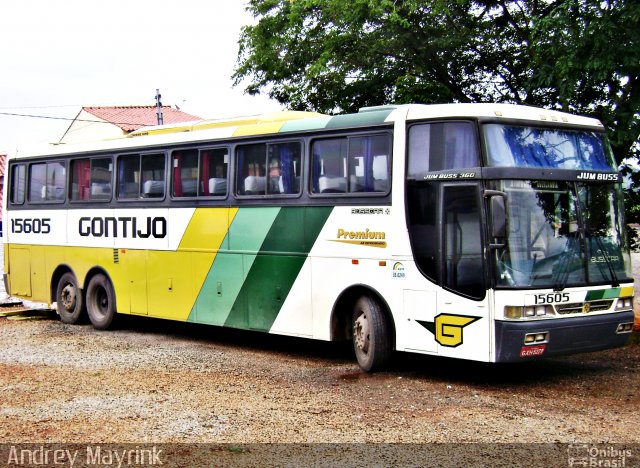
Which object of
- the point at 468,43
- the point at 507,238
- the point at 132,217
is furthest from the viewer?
the point at 468,43

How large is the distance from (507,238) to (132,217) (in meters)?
7.28

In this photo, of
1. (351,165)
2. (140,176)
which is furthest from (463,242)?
(140,176)

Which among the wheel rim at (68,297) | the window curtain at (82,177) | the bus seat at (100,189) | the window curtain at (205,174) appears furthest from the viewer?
the wheel rim at (68,297)

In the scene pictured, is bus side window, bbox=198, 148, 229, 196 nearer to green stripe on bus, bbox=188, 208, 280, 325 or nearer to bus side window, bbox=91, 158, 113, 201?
green stripe on bus, bbox=188, 208, 280, 325

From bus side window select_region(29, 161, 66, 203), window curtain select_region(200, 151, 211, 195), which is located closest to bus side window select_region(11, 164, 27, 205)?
bus side window select_region(29, 161, 66, 203)

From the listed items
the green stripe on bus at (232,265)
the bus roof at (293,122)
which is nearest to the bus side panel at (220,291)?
the green stripe on bus at (232,265)

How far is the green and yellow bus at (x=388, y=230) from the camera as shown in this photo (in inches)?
381

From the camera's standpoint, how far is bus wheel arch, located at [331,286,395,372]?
35.1ft

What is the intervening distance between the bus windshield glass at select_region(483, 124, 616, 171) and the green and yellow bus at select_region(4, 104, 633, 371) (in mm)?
20

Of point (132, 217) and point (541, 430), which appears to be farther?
point (132, 217)

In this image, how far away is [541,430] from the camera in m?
7.93

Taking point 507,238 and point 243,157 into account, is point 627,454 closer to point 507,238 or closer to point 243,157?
point 507,238

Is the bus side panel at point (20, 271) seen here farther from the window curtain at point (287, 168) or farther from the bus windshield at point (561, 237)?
the bus windshield at point (561, 237)

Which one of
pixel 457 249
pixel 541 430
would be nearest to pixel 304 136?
pixel 457 249
